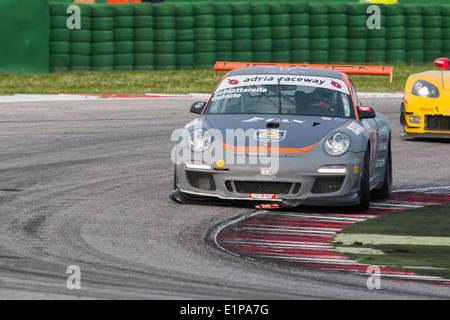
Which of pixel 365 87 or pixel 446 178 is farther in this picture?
pixel 365 87

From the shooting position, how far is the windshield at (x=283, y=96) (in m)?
9.00

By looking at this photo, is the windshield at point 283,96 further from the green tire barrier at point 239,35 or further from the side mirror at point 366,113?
the green tire barrier at point 239,35

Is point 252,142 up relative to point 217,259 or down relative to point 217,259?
up

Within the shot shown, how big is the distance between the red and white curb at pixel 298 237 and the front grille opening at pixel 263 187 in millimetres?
193

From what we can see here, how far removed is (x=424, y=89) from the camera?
1284 centimetres

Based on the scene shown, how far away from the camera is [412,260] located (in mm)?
6535

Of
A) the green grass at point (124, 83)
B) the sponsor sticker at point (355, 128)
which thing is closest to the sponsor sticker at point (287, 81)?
the sponsor sticker at point (355, 128)

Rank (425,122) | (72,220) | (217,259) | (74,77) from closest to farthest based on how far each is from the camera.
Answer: (217,259) → (72,220) → (425,122) → (74,77)

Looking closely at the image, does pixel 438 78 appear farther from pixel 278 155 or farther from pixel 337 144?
pixel 278 155

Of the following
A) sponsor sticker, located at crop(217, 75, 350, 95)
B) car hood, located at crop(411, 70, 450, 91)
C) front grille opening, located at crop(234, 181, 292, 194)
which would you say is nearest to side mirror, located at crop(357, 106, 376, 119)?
sponsor sticker, located at crop(217, 75, 350, 95)

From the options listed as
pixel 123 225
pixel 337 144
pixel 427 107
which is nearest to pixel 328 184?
pixel 337 144

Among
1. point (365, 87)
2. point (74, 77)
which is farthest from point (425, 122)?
point (74, 77)

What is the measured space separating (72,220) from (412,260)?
8.73 feet
